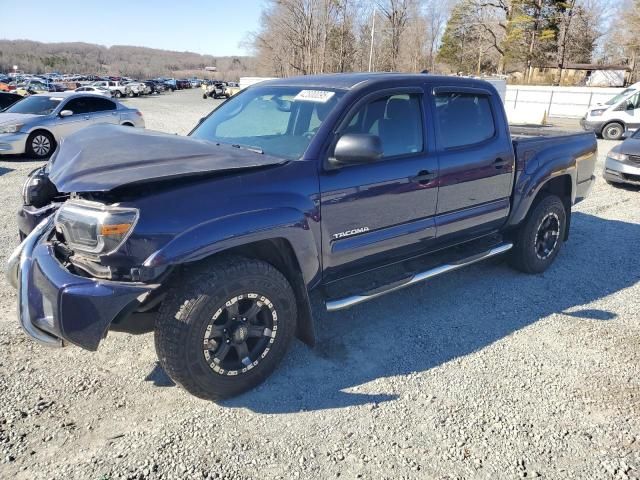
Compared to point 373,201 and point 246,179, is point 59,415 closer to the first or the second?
point 246,179

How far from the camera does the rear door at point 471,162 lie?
3904mm

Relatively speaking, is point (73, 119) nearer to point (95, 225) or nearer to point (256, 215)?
point (95, 225)

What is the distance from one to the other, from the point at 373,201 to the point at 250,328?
1.21 m

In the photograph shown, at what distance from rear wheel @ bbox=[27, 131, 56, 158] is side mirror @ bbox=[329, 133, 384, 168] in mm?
10456

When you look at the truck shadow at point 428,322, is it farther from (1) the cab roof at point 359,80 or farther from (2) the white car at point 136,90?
(2) the white car at point 136,90

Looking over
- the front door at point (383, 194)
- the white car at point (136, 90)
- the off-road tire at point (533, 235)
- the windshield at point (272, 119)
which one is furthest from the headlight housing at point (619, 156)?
the white car at point (136, 90)

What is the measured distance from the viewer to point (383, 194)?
11.2 feet

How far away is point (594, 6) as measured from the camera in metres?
46.8

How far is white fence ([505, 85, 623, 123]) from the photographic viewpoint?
84.6 feet

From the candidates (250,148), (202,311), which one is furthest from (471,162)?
(202,311)

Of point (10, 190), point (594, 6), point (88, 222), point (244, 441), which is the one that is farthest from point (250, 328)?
point (594, 6)

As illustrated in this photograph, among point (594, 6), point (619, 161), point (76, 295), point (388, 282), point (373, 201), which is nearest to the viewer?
point (76, 295)

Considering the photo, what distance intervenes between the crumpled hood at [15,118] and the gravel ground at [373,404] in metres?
8.28

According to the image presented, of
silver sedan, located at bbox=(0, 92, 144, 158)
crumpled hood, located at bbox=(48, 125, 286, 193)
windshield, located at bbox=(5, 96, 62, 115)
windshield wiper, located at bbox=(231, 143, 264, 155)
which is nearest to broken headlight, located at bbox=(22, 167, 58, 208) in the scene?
crumpled hood, located at bbox=(48, 125, 286, 193)
